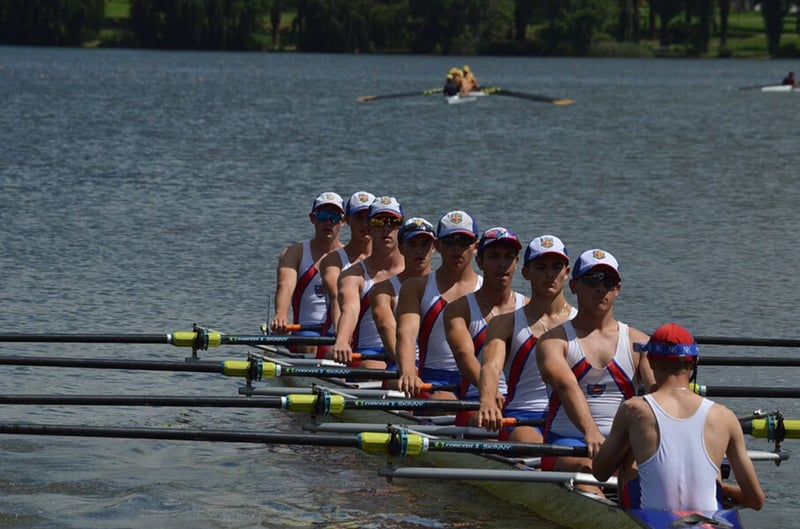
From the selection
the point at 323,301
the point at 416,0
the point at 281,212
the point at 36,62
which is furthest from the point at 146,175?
the point at 416,0

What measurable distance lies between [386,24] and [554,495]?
135 meters

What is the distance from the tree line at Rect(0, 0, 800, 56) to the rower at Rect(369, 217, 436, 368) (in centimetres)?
12322

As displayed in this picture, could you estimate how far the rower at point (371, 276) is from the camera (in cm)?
1338

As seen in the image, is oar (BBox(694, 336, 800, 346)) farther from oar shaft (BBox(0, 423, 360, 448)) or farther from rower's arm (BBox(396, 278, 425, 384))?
oar shaft (BBox(0, 423, 360, 448))

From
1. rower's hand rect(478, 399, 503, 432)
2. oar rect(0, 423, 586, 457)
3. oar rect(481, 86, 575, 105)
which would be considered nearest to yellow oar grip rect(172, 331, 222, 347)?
oar rect(0, 423, 586, 457)

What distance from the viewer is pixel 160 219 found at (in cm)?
2820

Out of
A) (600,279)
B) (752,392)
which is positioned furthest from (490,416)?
(752,392)

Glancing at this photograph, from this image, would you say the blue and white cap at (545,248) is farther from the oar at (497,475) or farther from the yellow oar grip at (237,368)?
the yellow oar grip at (237,368)

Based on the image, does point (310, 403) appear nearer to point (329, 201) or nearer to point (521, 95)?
point (329, 201)

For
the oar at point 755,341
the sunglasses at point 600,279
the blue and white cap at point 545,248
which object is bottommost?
the oar at point 755,341

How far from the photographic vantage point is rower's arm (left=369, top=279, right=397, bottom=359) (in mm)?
12750

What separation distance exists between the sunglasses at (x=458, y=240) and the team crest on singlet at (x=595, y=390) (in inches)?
91.5

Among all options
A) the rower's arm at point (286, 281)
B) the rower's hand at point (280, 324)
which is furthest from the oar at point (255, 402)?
the rower's arm at point (286, 281)

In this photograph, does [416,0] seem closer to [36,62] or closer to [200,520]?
[36,62]
